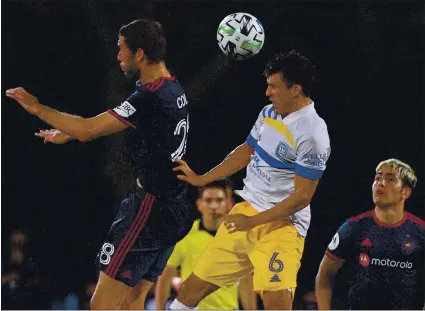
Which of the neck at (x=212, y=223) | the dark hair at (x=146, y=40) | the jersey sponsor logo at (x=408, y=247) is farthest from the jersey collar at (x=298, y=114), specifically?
the neck at (x=212, y=223)

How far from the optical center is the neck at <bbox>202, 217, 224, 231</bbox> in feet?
22.2

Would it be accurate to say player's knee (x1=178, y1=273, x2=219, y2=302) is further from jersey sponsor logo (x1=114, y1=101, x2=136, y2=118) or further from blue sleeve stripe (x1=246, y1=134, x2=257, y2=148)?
jersey sponsor logo (x1=114, y1=101, x2=136, y2=118)

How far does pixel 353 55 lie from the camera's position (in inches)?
306

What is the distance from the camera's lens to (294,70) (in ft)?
17.7

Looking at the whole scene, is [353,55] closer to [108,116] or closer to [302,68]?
[302,68]

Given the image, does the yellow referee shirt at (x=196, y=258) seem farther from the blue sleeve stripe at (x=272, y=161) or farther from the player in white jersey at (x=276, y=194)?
the blue sleeve stripe at (x=272, y=161)

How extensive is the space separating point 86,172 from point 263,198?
2622mm

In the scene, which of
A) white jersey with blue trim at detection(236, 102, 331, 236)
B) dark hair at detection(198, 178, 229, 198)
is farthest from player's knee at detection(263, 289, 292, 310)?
dark hair at detection(198, 178, 229, 198)

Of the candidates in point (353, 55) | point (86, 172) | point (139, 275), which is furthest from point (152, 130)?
point (353, 55)

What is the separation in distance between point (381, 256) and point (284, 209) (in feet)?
3.75

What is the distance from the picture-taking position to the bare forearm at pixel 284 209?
5.23 m

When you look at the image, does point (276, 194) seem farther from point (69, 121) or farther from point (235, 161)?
point (69, 121)

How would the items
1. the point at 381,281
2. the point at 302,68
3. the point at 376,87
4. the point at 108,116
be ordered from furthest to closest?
the point at 376,87 → the point at 381,281 → the point at 302,68 → the point at 108,116

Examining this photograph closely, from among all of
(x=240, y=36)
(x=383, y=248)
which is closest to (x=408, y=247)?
(x=383, y=248)
